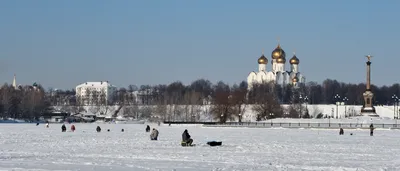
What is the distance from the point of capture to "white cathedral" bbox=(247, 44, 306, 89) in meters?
144

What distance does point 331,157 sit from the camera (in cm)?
2622

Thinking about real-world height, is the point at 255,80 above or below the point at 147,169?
above

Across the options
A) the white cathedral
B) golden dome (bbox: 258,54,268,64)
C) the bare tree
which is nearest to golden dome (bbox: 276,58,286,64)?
the white cathedral

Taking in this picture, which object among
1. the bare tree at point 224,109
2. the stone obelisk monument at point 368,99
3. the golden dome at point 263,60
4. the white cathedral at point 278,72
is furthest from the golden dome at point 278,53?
the stone obelisk monument at point 368,99

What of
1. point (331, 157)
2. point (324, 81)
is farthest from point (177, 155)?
point (324, 81)

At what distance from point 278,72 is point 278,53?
394 centimetres

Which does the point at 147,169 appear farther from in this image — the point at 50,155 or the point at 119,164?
the point at 50,155

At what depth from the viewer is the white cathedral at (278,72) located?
144 metres

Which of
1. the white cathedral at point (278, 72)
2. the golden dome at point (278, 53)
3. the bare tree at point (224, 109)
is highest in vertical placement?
the golden dome at point (278, 53)

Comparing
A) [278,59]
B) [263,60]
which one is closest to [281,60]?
[278,59]

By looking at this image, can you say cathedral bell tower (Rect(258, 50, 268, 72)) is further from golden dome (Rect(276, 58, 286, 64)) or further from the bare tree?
the bare tree

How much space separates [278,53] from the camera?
474ft

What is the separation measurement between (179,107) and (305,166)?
94.8 meters

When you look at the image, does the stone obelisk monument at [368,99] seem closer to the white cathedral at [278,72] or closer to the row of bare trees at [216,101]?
the row of bare trees at [216,101]
